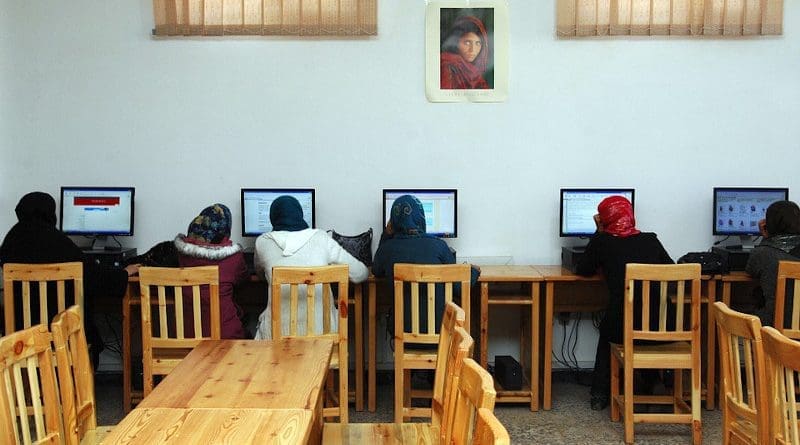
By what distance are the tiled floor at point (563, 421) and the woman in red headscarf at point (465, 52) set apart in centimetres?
186

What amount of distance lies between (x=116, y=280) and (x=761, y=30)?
380 centimetres

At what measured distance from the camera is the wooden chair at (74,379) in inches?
83.8

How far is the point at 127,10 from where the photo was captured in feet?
14.4

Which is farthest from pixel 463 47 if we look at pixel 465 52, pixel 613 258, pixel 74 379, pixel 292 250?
pixel 74 379

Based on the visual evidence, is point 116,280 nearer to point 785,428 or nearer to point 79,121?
point 79,121

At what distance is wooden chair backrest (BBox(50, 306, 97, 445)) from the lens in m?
2.13

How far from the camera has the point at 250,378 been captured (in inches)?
84.8

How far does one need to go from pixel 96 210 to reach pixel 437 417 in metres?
2.75

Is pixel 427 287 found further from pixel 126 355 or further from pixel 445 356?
pixel 126 355

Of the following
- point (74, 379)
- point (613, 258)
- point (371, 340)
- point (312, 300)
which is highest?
point (613, 258)

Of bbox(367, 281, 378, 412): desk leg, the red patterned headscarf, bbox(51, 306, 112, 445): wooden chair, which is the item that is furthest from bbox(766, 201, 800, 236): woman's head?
bbox(51, 306, 112, 445): wooden chair

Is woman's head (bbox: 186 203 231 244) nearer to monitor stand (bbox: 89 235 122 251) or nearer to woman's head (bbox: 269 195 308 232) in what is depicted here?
woman's head (bbox: 269 195 308 232)

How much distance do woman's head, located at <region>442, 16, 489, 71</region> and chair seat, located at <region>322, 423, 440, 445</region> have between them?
8.17 feet

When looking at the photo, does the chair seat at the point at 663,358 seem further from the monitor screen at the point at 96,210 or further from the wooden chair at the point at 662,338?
the monitor screen at the point at 96,210
